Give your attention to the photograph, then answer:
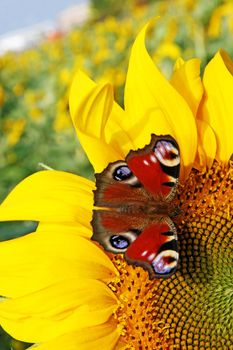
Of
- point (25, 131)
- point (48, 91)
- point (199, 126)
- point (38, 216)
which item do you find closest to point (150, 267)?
point (38, 216)

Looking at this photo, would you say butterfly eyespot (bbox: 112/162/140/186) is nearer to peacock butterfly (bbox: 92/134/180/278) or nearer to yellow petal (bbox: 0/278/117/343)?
peacock butterfly (bbox: 92/134/180/278)

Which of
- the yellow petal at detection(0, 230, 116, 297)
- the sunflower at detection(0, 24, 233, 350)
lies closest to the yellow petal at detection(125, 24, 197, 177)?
the sunflower at detection(0, 24, 233, 350)

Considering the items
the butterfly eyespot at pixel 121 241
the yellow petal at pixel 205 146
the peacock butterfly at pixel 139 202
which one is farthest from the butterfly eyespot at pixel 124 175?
the yellow petal at pixel 205 146

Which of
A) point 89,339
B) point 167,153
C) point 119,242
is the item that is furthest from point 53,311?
point 167,153

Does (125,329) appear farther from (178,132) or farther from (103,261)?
(178,132)

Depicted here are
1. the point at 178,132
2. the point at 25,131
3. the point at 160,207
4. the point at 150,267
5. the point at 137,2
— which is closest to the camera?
the point at 150,267

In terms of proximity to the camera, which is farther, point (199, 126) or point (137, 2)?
point (137, 2)

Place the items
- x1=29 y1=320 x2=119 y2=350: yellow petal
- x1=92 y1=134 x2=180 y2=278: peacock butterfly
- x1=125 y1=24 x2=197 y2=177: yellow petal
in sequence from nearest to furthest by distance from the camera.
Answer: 1. x1=92 y1=134 x2=180 y2=278: peacock butterfly
2. x1=29 y1=320 x2=119 y2=350: yellow petal
3. x1=125 y1=24 x2=197 y2=177: yellow petal

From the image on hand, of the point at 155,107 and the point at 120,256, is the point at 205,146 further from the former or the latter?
the point at 120,256
